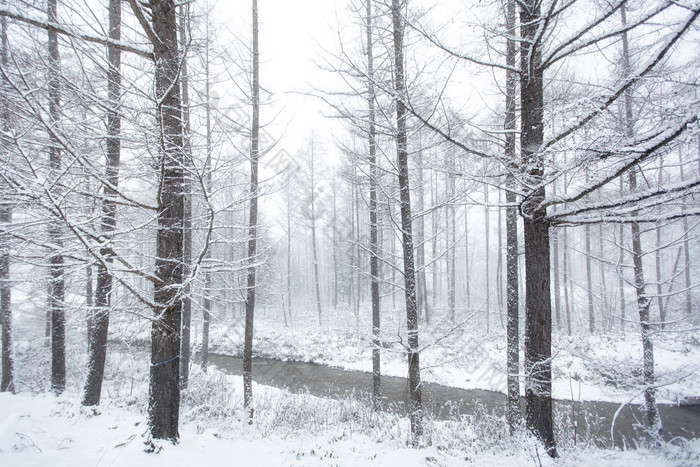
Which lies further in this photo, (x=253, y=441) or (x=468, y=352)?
(x=468, y=352)

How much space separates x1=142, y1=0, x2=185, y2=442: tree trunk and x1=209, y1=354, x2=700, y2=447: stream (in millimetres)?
5626

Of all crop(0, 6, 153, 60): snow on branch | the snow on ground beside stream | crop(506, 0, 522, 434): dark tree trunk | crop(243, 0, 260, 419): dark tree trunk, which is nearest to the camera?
crop(0, 6, 153, 60): snow on branch

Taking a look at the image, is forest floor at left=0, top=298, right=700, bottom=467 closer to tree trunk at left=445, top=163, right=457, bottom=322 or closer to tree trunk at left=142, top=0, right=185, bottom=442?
tree trunk at left=142, top=0, right=185, bottom=442

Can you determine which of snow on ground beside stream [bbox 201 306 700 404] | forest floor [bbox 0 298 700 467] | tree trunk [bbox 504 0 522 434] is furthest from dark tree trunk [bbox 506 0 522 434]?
snow on ground beside stream [bbox 201 306 700 404]

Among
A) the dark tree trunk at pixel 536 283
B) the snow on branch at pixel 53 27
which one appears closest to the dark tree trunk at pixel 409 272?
the dark tree trunk at pixel 536 283

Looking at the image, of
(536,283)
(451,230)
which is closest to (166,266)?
(536,283)

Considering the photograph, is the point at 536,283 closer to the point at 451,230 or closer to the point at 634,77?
the point at 634,77

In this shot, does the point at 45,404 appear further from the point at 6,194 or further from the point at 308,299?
the point at 308,299

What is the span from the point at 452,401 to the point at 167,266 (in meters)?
9.76

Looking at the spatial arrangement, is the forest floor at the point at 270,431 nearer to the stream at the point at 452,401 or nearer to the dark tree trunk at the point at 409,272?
the dark tree trunk at the point at 409,272

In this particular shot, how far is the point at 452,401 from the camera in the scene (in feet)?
31.8

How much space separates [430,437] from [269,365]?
1122 cm

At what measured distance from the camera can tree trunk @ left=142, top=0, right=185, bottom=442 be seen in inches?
143

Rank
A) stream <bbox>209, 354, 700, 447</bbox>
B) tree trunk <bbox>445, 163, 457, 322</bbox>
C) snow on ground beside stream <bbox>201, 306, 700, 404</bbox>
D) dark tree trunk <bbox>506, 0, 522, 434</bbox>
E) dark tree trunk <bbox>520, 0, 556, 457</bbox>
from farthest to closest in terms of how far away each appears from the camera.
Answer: snow on ground beside stream <bbox>201, 306, 700, 404</bbox>
stream <bbox>209, 354, 700, 447</bbox>
dark tree trunk <bbox>506, 0, 522, 434</bbox>
tree trunk <bbox>445, 163, 457, 322</bbox>
dark tree trunk <bbox>520, 0, 556, 457</bbox>
